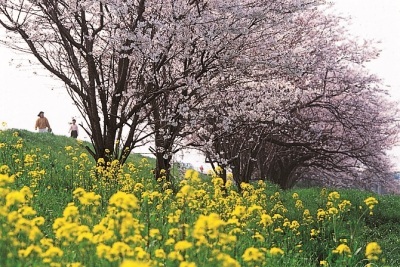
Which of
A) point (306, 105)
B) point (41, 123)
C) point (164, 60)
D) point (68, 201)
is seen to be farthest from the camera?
point (41, 123)

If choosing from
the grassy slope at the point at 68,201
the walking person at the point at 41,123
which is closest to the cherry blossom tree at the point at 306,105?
the grassy slope at the point at 68,201

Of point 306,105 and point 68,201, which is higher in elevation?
point 306,105

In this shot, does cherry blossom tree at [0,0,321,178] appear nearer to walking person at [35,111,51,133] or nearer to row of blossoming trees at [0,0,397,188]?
row of blossoming trees at [0,0,397,188]

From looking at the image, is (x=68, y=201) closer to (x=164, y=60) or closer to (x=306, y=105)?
(x=164, y=60)

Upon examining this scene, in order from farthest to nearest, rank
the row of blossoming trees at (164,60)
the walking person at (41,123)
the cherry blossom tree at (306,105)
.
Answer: the walking person at (41,123) → the cherry blossom tree at (306,105) → the row of blossoming trees at (164,60)

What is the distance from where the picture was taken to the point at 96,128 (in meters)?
11.3

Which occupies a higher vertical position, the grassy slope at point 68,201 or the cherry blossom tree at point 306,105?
the cherry blossom tree at point 306,105

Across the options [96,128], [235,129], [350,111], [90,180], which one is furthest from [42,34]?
[350,111]

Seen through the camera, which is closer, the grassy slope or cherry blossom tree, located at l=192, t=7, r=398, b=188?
the grassy slope

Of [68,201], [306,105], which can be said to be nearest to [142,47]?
[68,201]

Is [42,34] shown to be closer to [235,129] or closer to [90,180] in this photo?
[90,180]

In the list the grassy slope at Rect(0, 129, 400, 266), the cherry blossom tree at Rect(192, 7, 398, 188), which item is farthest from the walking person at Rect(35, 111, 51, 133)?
the cherry blossom tree at Rect(192, 7, 398, 188)

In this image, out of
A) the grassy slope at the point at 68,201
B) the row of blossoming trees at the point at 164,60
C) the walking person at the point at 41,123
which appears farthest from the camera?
the walking person at the point at 41,123

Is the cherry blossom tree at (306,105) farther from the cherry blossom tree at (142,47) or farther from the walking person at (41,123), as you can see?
the walking person at (41,123)
